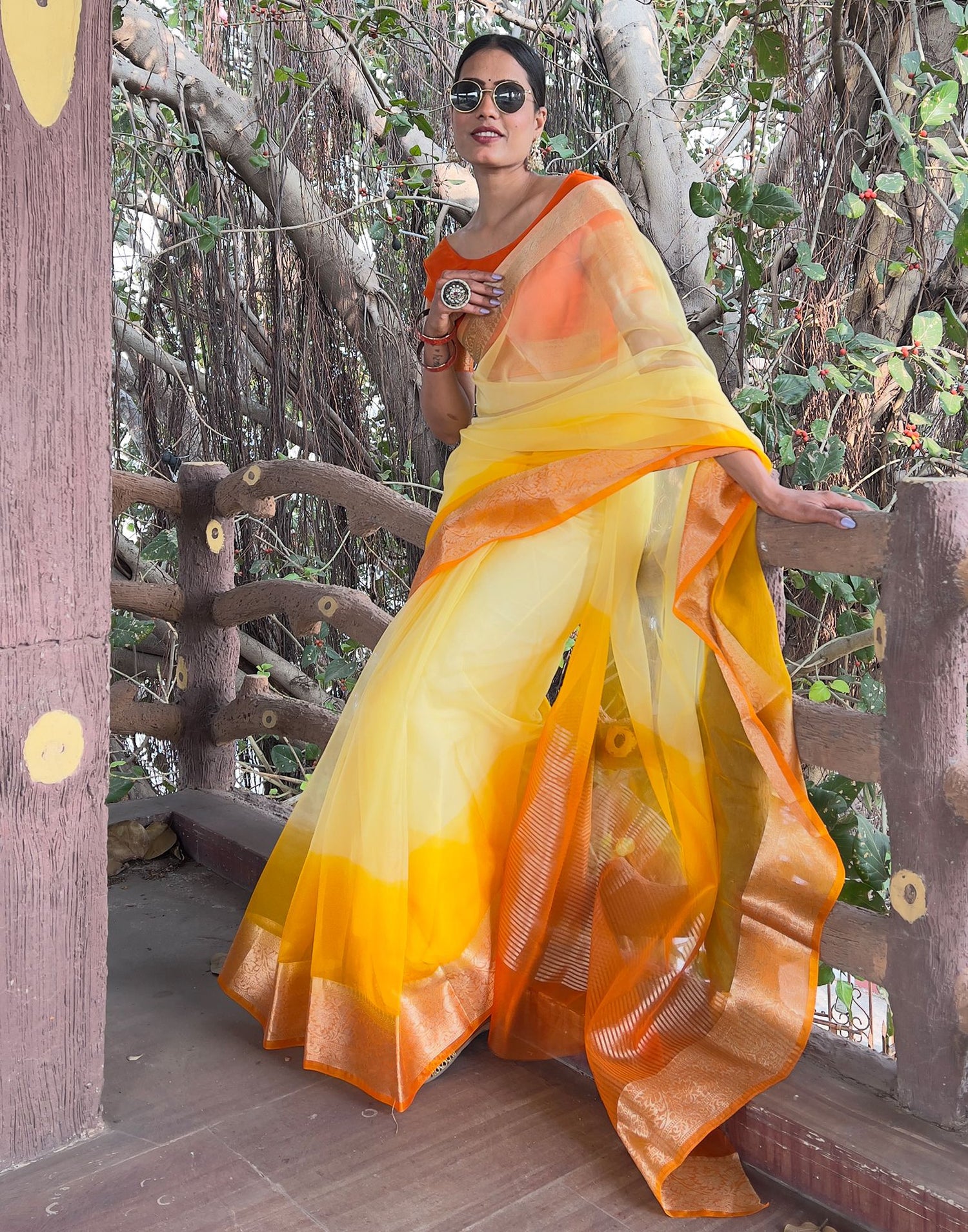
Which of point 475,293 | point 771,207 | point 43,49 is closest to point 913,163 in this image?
point 771,207

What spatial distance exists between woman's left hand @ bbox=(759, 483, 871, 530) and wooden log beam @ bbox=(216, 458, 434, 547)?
2.24 ft

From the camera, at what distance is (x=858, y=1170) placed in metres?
1.28

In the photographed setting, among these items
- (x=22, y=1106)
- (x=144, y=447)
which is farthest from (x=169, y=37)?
(x=22, y=1106)

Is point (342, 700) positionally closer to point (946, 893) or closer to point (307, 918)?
point (307, 918)

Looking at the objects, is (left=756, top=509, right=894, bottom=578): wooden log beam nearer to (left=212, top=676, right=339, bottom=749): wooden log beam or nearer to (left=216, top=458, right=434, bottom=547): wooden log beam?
(left=216, top=458, right=434, bottom=547): wooden log beam

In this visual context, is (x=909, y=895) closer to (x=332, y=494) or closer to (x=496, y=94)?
(x=496, y=94)

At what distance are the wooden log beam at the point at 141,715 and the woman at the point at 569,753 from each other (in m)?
1.01

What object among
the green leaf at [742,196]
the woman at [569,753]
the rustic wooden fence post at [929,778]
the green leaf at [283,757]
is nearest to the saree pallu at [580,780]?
the woman at [569,753]

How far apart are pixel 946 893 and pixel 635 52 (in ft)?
9.25

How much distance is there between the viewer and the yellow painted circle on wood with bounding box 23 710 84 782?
133cm

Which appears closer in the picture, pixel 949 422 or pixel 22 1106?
pixel 22 1106

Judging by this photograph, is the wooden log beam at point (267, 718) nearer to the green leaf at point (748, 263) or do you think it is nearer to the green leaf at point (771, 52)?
the green leaf at point (748, 263)

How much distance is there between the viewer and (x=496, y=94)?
1590 mm

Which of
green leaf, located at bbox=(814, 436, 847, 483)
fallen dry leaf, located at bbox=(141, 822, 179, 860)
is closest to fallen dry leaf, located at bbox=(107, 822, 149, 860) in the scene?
fallen dry leaf, located at bbox=(141, 822, 179, 860)
